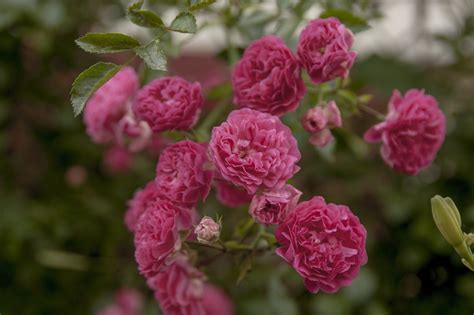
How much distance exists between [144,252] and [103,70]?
190mm

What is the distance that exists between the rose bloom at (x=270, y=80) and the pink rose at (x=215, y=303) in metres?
0.55

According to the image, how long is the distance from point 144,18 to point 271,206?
25 centimetres

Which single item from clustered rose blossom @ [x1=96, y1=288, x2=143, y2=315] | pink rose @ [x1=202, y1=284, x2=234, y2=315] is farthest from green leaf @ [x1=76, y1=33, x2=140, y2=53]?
clustered rose blossom @ [x1=96, y1=288, x2=143, y2=315]

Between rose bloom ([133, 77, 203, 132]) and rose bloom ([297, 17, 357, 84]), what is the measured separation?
13 cm

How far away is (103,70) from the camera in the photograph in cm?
75

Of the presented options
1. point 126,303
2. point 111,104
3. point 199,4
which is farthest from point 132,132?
point 126,303

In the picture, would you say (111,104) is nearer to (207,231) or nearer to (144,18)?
(144,18)

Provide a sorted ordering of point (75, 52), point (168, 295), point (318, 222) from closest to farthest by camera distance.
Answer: point (318, 222), point (168, 295), point (75, 52)

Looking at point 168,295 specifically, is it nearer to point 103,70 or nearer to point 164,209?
point 164,209

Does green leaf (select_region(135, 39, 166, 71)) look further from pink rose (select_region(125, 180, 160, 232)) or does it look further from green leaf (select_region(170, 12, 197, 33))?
pink rose (select_region(125, 180, 160, 232))

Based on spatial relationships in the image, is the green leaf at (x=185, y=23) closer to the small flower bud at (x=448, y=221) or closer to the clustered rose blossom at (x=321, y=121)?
the clustered rose blossom at (x=321, y=121)

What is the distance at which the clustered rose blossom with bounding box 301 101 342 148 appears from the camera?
0.79 m

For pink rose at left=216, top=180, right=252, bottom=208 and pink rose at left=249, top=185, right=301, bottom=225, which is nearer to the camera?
pink rose at left=249, top=185, right=301, bottom=225

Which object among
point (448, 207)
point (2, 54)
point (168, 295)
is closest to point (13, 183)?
point (2, 54)
